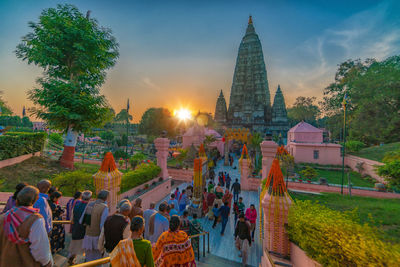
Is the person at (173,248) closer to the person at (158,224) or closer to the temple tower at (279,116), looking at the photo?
the person at (158,224)

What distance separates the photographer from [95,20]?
11328 mm

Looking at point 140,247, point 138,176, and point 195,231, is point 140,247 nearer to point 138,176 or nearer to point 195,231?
point 195,231

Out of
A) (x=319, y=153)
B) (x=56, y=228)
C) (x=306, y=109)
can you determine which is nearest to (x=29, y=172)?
(x=56, y=228)

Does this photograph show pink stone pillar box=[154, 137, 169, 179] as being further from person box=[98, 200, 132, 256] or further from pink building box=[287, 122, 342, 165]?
pink building box=[287, 122, 342, 165]

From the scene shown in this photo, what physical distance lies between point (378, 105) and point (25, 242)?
103 ft

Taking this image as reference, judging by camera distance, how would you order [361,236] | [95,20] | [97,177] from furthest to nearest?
[95,20] < [97,177] < [361,236]

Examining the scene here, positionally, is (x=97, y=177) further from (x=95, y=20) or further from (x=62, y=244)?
(x=95, y=20)

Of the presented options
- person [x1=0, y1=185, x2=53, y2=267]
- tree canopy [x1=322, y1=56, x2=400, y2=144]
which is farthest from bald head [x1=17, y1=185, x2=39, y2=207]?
tree canopy [x1=322, y1=56, x2=400, y2=144]

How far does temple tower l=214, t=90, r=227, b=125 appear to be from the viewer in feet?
156

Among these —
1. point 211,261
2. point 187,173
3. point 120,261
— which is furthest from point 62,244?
point 187,173

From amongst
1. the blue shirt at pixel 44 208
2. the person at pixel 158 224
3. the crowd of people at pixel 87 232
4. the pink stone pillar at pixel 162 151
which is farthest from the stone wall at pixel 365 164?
the blue shirt at pixel 44 208

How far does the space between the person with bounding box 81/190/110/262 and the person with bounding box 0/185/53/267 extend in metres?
1.31

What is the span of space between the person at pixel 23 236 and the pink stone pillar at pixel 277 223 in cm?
399

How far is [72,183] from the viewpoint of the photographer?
6797 mm
